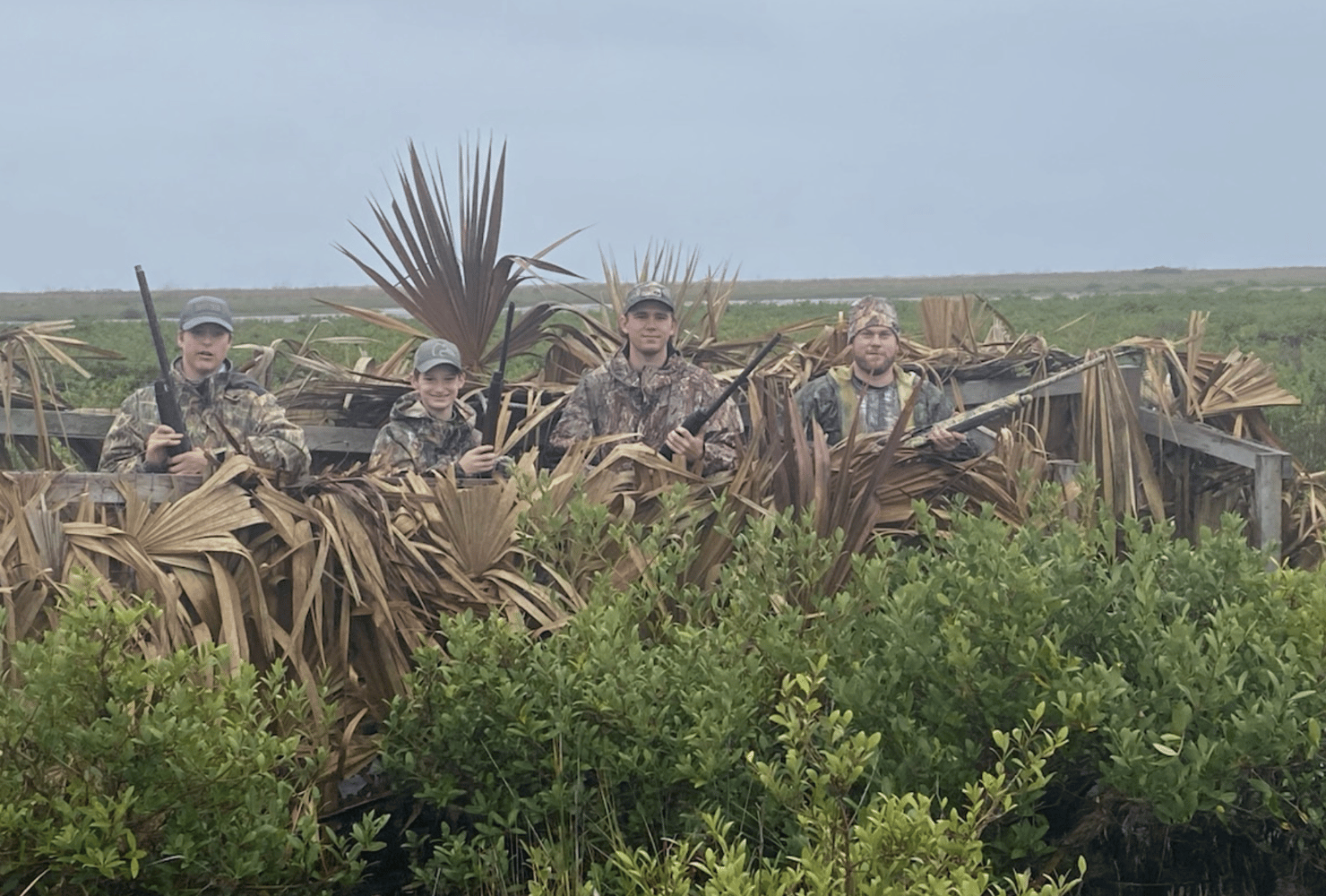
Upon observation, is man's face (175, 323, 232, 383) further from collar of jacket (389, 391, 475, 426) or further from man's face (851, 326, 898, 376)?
man's face (851, 326, 898, 376)

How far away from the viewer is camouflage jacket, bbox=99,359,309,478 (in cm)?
745

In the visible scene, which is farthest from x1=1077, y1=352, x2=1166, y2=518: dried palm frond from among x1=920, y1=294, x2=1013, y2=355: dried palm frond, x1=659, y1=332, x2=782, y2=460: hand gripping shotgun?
x1=659, y1=332, x2=782, y2=460: hand gripping shotgun

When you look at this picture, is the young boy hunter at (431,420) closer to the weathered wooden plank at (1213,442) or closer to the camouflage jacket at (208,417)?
the camouflage jacket at (208,417)

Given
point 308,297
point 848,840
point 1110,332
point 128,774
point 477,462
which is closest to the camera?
point 848,840

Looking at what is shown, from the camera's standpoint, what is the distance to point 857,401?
806 centimetres

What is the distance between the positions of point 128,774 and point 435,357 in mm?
3922

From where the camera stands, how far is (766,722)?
177 inches

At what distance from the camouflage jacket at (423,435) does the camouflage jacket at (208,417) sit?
53cm

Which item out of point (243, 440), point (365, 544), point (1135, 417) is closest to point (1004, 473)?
point (1135, 417)

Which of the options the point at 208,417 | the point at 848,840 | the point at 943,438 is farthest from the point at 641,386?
the point at 848,840

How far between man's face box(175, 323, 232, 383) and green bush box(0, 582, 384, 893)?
11.4 ft

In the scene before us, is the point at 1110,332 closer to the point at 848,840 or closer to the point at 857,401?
the point at 857,401

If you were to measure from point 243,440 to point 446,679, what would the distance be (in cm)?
211

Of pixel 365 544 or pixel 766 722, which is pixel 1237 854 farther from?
pixel 365 544
